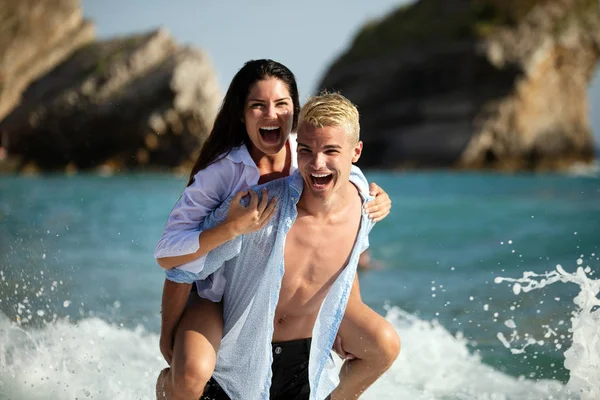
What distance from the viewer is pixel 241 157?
12.6 ft

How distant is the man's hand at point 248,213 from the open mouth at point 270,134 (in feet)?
1.04

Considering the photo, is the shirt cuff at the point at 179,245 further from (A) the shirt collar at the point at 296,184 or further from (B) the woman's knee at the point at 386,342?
(B) the woman's knee at the point at 386,342

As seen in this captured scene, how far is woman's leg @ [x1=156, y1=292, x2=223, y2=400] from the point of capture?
11.9 ft

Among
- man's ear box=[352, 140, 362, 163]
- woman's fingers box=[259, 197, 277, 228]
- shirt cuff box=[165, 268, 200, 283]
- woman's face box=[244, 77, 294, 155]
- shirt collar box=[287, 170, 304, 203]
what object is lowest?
shirt cuff box=[165, 268, 200, 283]

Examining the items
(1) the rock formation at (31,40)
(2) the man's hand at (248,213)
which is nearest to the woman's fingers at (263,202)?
(2) the man's hand at (248,213)

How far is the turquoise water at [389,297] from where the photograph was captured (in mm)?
5844

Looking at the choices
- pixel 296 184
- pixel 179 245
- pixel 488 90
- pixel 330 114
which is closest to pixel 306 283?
pixel 296 184

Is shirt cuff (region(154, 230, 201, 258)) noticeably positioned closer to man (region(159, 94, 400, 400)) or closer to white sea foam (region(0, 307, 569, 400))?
man (region(159, 94, 400, 400))

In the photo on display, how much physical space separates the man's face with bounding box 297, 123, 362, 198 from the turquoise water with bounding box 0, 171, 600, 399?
2.40 metres

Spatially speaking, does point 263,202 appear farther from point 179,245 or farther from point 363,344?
A: point 363,344

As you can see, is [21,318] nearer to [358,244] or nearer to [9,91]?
[358,244]

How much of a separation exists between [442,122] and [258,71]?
4498 centimetres

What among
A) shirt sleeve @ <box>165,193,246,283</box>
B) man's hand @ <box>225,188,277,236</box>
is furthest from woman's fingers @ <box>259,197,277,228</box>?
shirt sleeve @ <box>165,193,246,283</box>

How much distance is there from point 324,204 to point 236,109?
2.11 feet
